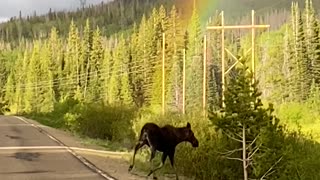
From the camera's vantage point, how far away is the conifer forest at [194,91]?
14430 mm

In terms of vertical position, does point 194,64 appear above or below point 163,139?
above

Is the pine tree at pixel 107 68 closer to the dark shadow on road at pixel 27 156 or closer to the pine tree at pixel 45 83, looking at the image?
the pine tree at pixel 45 83

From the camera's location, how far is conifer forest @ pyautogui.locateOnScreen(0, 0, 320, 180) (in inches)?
568

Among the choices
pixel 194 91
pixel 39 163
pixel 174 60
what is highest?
pixel 174 60

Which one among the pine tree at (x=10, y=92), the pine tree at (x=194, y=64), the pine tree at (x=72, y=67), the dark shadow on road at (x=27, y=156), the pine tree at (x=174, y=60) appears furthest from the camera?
the pine tree at (x=10, y=92)

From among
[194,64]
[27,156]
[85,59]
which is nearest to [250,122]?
[27,156]

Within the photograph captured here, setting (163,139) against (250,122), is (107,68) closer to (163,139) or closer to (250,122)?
(163,139)

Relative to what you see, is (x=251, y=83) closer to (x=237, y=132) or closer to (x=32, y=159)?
(x=237, y=132)

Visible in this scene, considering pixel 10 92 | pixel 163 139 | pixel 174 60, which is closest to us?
pixel 163 139

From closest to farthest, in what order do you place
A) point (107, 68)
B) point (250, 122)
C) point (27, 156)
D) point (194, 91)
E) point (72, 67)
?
point (250, 122), point (27, 156), point (194, 91), point (107, 68), point (72, 67)

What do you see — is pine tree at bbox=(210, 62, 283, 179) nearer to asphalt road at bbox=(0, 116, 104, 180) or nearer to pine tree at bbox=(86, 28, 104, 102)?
asphalt road at bbox=(0, 116, 104, 180)

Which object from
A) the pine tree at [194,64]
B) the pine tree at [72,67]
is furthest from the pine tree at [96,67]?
the pine tree at [194,64]

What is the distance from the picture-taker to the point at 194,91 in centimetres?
8594

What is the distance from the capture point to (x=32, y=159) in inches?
782
